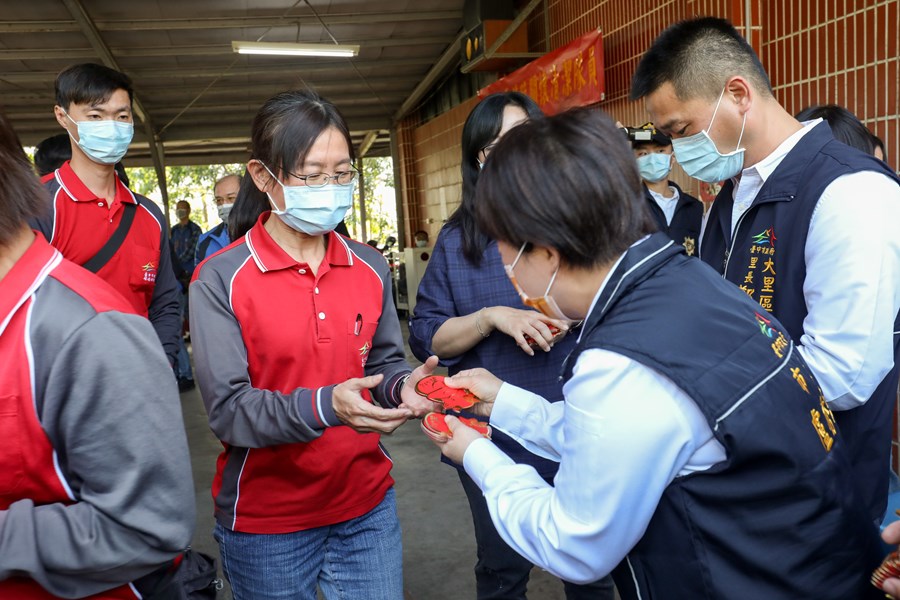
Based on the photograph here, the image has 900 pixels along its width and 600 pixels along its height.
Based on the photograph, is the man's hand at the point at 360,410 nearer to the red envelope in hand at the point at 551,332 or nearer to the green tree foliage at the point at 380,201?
the red envelope in hand at the point at 551,332

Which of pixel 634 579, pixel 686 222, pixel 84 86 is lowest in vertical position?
pixel 634 579

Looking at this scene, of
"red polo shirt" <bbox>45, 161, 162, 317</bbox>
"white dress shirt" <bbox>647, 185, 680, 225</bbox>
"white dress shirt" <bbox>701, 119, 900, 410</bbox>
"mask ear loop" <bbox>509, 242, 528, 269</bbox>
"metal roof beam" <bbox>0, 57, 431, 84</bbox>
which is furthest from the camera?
"metal roof beam" <bbox>0, 57, 431, 84</bbox>

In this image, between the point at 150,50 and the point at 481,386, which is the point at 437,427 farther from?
the point at 150,50

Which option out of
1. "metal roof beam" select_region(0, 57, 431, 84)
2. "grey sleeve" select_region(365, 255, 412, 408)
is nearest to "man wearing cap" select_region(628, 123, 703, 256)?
"grey sleeve" select_region(365, 255, 412, 408)

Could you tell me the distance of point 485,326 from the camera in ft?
6.62

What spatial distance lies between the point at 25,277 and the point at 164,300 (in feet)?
6.51

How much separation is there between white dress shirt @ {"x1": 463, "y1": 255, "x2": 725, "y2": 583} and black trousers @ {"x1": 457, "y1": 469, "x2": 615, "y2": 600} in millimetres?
901

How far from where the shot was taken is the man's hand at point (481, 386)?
1.68m

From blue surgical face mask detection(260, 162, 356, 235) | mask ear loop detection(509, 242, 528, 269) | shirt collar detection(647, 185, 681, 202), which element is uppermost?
blue surgical face mask detection(260, 162, 356, 235)

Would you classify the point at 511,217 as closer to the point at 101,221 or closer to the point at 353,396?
the point at 353,396

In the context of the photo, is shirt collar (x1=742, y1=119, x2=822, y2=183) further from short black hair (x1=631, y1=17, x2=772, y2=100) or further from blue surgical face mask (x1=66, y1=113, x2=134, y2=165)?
blue surgical face mask (x1=66, y1=113, x2=134, y2=165)

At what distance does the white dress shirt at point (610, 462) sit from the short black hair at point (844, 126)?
1917mm

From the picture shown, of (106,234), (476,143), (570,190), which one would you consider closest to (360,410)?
(570,190)

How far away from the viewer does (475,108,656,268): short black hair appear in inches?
45.4
